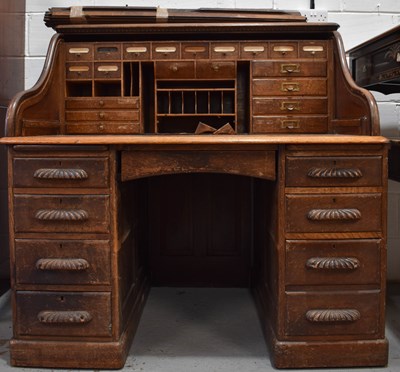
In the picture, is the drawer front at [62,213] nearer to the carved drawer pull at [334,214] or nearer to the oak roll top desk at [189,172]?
the oak roll top desk at [189,172]

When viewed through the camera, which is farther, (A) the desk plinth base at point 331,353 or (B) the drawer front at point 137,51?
(B) the drawer front at point 137,51

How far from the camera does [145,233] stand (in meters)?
2.83

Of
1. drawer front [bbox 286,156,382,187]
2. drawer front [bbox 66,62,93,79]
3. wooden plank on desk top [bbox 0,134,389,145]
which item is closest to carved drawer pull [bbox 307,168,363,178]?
drawer front [bbox 286,156,382,187]

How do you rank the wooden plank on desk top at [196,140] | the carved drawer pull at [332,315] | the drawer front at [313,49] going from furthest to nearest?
the drawer front at [313,49]
the carved drawer pull at [332,315]
the wooden plank on desk top at [196,140]

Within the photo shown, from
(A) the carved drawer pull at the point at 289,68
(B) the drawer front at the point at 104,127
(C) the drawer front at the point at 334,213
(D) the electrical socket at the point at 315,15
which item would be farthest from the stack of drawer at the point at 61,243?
(D) the electrical socket at the point at 315,15

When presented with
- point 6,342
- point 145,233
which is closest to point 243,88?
point 145,233

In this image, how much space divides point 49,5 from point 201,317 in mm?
1875

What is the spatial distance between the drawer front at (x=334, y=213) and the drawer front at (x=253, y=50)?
0.86 m

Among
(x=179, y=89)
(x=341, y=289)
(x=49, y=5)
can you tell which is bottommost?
(x=341, y=289)

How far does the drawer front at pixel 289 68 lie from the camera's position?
95.9 inches

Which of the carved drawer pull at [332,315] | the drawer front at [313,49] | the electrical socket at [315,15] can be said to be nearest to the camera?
the carved drawer pull at [332,315]

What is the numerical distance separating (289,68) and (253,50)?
191 millimetres

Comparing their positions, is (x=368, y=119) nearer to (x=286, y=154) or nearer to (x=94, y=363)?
(x=286, y=154)

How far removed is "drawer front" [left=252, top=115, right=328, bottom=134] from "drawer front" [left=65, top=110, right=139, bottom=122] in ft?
1.92
